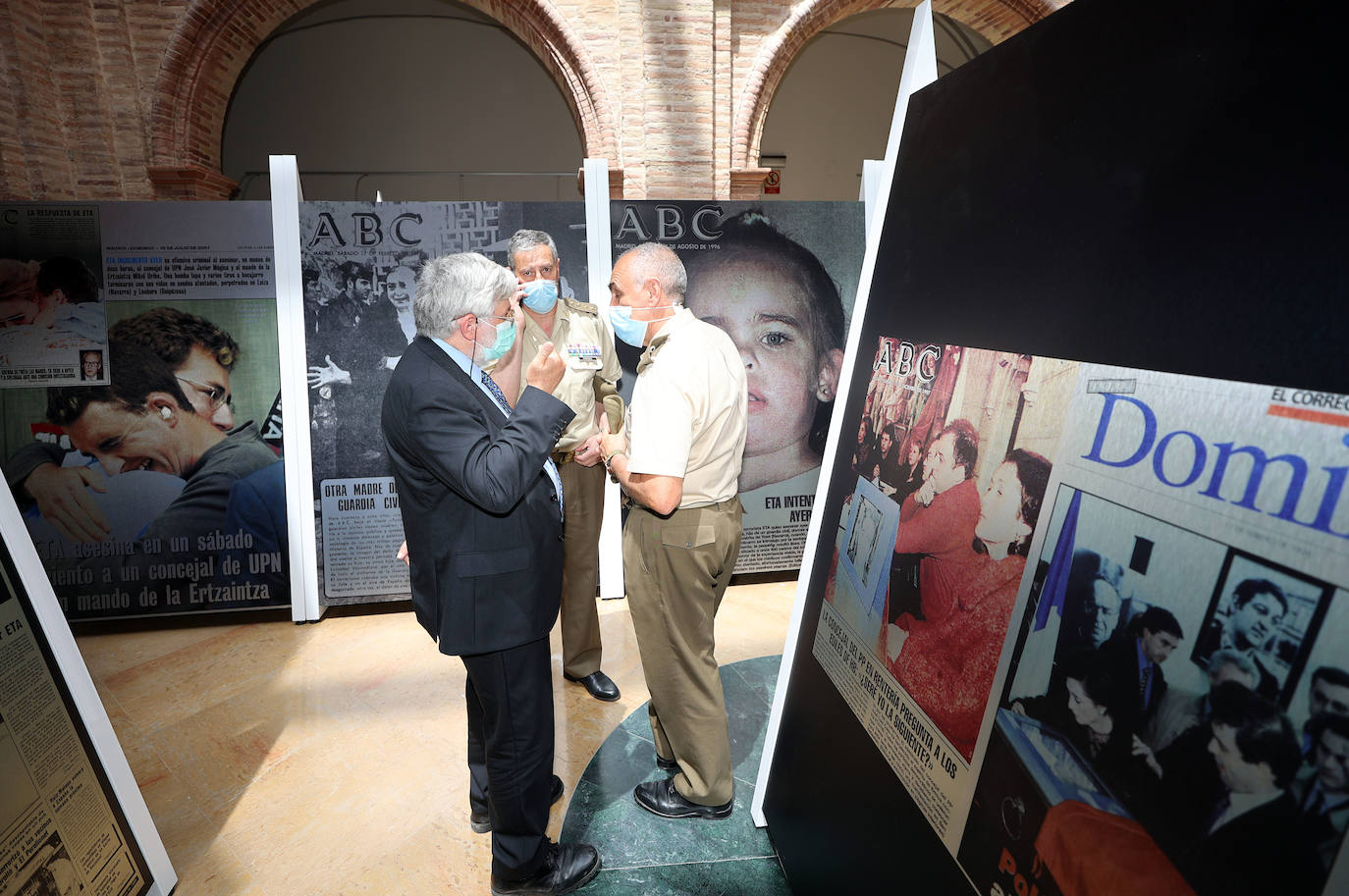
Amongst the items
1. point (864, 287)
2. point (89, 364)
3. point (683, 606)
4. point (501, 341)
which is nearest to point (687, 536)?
point (683, 606)

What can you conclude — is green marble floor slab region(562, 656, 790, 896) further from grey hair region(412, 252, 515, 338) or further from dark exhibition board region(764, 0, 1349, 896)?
grey hair region(412, 252, 515, 338)

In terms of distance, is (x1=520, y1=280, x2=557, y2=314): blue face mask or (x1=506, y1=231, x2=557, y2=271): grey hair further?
(x1=506, y1=231, x2=557, y2=271): grey hair

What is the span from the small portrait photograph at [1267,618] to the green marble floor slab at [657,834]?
1894 millimetres

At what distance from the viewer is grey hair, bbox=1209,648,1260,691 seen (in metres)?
0.71

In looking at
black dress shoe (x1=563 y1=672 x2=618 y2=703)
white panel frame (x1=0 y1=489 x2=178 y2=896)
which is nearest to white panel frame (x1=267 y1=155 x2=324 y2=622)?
black dress shoe (x1=563 y1=672 x2=618 y2=703)

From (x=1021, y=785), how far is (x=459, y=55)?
1394 cm

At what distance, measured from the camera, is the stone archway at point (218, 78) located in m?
5.78

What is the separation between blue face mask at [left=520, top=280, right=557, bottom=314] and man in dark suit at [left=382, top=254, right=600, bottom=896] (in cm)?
108

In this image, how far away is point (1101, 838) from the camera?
0.87 meters

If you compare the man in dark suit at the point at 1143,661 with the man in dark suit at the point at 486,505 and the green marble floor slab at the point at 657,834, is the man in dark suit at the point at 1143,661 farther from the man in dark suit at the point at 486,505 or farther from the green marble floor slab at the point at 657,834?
the green marble floor slab at the point at 657,834

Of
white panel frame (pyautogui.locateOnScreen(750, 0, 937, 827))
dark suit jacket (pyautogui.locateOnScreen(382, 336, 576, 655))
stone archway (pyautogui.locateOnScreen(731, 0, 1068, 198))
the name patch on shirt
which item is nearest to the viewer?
white panel frame (pyautogui.locateOnScreen(750, 0, 937, 827))

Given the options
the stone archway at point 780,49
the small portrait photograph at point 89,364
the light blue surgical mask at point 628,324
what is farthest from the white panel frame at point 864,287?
the stone archway at point 780,49

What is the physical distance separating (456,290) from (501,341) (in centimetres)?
19

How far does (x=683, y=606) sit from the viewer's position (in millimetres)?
2281
